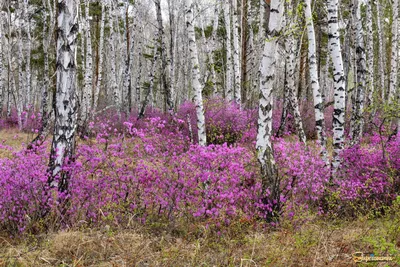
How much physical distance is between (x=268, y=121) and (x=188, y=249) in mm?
2153

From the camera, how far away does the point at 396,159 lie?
5922 millimetres

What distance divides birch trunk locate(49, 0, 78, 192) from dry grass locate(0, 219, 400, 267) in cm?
107

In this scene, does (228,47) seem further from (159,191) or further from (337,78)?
(159,191)

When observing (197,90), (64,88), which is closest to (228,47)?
(197,90)

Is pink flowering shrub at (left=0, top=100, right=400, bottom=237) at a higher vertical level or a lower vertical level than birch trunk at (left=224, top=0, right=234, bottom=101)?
lower

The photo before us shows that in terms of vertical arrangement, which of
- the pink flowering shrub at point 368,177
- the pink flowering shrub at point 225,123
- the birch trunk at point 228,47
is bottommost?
the pink flowering shrub at point 368,177

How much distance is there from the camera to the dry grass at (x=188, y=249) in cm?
332

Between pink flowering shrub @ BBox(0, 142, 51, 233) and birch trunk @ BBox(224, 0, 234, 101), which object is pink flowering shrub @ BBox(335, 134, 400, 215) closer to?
pink flowering shrub @ BBox(0, 142, 51, 233)

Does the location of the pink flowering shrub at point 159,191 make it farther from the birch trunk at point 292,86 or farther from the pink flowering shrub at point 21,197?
the birch trunk at point 292,86

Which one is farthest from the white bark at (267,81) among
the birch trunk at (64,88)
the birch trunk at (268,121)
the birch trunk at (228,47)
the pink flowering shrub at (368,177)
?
the birch trunk at (228,47)

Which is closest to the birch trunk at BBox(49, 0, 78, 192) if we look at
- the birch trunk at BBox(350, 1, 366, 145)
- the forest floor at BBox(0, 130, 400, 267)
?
the forest floor at BBox(0, 130, 400, 267)

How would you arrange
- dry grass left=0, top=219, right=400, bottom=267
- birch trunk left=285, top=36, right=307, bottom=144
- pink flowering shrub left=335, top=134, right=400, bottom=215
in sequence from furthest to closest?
birch trunk left=285, top=36, right=307, bottom=144, pink flowering shrub left=335, top=134, right=400, bottom=215, dry grass left=0, top=219, right=400, bottom=267

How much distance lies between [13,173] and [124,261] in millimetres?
2157

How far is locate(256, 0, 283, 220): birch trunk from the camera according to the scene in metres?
4.59
